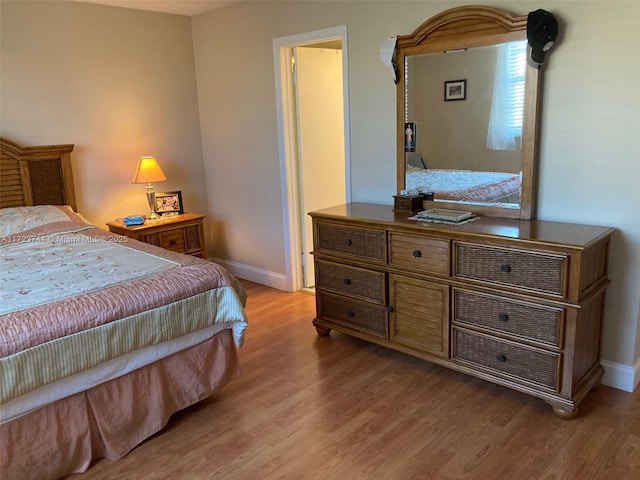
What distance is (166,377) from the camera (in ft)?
7.78

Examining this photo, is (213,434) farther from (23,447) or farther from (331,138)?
(331,138)

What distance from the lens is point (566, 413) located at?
2.35m

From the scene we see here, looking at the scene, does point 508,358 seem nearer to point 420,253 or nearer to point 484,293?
point 484,293

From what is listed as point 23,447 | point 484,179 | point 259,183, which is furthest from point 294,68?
point 23,447

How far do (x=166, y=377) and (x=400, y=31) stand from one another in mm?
2377

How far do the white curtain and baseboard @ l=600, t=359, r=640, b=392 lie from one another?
1.24 m

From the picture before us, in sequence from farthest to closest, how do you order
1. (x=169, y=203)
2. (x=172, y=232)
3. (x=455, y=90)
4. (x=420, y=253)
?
(x=169, y=203)
(x=172, y=232)
(x=455, y=90)
(x=420, y=253)

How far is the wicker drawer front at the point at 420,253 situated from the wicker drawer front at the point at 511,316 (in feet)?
0.57

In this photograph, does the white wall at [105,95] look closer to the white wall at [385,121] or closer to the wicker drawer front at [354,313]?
the white wall at [385,121]

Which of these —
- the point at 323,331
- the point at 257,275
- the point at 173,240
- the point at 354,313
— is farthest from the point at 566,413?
the point at 173,240

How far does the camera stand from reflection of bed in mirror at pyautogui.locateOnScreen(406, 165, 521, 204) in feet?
9.06

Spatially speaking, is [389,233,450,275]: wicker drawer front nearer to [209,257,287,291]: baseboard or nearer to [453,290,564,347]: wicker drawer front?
[453,290,564,347]: wicker drawer front

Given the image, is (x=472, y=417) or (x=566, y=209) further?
(x=566, y=209)

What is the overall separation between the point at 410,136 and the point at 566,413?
176cm
